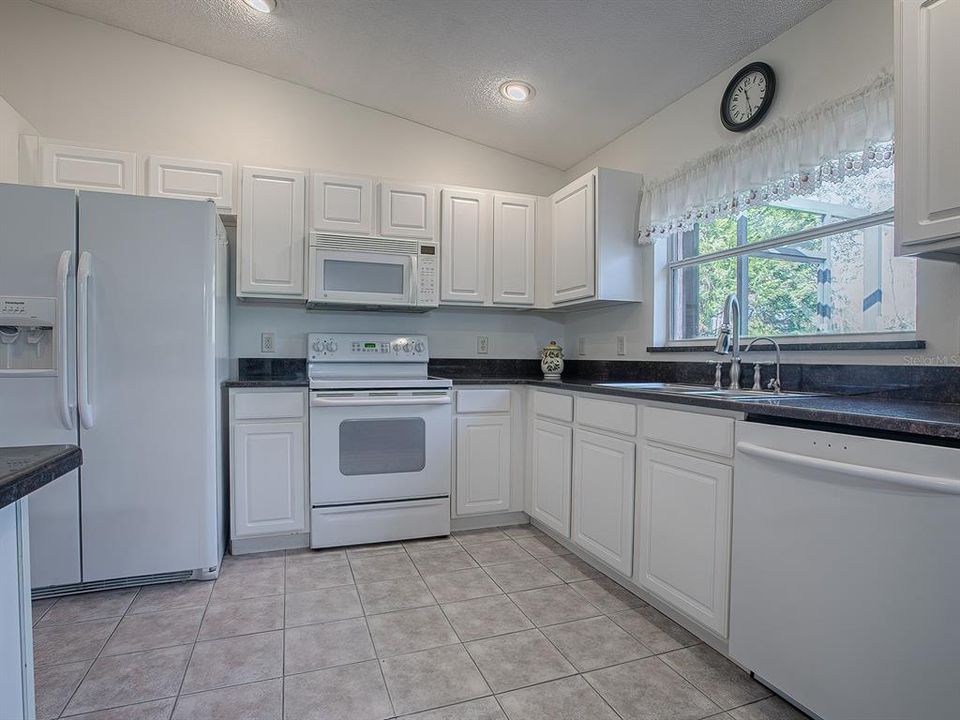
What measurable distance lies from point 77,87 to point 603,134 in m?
3.01

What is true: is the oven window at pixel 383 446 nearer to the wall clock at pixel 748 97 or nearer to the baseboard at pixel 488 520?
the baseboard at pixel 488 520

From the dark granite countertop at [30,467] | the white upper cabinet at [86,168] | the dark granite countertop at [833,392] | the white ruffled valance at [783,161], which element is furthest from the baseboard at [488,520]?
the white upper cabinet at [86,168]

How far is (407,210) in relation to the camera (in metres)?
3.13

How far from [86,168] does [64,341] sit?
1146 mm

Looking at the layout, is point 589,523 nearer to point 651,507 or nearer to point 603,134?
point 651,507

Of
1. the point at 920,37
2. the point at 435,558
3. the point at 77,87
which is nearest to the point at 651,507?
the point at 435,558

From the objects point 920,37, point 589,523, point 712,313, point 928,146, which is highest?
point 920,37

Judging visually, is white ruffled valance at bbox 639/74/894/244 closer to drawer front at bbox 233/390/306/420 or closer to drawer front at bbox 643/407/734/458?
drawer front at bbox 643/407/734/458

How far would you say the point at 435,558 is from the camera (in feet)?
8.71

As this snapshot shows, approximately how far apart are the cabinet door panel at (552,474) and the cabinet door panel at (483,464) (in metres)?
0.18

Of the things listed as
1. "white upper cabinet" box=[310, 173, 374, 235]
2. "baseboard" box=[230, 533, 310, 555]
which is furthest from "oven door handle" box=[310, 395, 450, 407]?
"white upper cabinet" box=[310, 173, 374, 235]

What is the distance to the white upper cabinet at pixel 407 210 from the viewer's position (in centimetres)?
308

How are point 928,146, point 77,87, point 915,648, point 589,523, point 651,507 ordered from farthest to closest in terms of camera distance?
1. point 77,87
2. point 589,523
3. point 651,507
4. point 928,146
5. point 915,648

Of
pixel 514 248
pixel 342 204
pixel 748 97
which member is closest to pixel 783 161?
pixel 748 97
